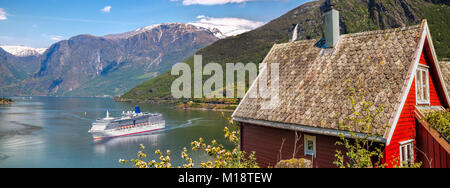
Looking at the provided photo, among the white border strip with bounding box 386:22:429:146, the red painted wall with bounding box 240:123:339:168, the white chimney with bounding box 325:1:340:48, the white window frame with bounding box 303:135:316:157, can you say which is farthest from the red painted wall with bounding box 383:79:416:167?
the white chimney with bounding box 325:1:340:48

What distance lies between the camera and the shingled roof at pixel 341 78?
9.13m

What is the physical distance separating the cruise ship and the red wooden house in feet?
212

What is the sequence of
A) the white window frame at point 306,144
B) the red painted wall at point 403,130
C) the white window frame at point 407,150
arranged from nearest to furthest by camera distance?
the red painted wall at point 403,130 < the white window frame at point 407,150 < the white window frame at point 306,144

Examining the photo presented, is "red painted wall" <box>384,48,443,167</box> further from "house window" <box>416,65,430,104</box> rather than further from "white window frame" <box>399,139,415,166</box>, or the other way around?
"house window" <box>416,65,430,104</box>

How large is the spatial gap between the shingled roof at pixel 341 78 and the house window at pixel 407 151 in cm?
184

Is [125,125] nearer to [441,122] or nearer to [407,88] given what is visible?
[407,88]

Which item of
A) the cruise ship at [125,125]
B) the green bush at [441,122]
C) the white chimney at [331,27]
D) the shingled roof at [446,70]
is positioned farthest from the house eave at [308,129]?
the cruise ship at [125,125]

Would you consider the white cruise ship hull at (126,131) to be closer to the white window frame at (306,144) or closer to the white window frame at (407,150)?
the white window frame at (306,144)

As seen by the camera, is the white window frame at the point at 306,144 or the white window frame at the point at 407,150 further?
the white window frame at the point at 306,144

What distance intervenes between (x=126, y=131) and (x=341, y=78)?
75948 millimetres

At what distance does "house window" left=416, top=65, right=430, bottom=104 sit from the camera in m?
10.4
